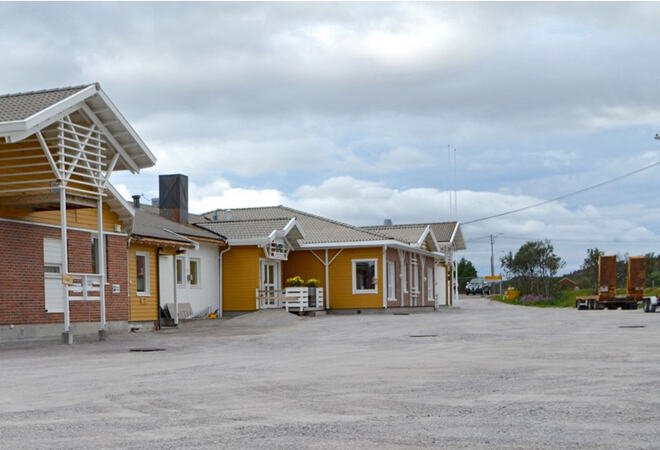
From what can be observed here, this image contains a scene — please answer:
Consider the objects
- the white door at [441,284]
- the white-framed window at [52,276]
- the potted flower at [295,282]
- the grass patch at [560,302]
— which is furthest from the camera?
the white door at [441,284]

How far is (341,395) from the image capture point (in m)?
9.16

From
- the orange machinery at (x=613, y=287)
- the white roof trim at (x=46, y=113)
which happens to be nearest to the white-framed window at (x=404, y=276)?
the orange machinery at (x=613, y=287)

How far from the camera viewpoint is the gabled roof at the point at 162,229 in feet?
85.7

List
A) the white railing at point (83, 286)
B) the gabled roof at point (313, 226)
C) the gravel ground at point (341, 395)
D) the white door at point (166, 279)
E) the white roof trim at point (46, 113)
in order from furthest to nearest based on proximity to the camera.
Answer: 1. the gabled roof at point (313, 226)
2. the white door at point (166, 279)
3. the white railing at point (83, 286)
4. the white roof trim at point (46, 113)
5. the gravel ground at point (341, 395)

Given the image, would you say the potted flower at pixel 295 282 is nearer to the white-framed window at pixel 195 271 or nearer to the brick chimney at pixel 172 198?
the white-framed window at pixel 195 271

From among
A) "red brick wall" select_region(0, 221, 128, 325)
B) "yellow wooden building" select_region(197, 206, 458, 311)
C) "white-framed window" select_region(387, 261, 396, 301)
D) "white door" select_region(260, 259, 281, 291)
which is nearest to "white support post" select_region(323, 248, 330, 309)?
"yellow wooden building" select_region(197, 206, 458, 311)

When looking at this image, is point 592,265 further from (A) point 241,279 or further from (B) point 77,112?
(B) point 77,112

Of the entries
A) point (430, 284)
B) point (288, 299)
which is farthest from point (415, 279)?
point (288, 299)

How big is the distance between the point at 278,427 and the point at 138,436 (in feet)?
3.76

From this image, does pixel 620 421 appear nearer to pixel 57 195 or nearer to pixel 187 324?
pixel 57 195

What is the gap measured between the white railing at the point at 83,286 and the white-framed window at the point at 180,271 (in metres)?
7.88

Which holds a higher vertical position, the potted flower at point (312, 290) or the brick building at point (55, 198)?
the brick building at point (55, 198)

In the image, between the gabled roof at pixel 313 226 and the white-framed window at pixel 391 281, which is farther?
the white-framed window at pixel 391 281

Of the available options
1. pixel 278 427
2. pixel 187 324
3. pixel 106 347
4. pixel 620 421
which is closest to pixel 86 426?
pixel 278 427
